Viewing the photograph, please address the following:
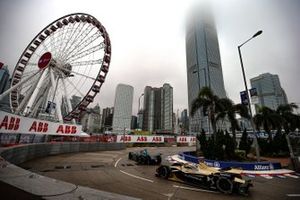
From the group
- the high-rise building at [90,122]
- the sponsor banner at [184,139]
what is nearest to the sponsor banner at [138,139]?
the sponsor banner at [184,139]

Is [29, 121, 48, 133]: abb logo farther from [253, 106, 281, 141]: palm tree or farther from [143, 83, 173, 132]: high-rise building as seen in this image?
[143, 83, 173, 132]: high-rise building

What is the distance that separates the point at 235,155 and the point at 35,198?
1553 centimetres

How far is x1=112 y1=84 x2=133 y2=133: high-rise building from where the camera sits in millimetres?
108750

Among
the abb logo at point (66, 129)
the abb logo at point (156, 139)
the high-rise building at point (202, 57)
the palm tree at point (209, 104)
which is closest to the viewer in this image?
the abb logo at point (66, 129)

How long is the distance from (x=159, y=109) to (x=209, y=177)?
121727 millimetres

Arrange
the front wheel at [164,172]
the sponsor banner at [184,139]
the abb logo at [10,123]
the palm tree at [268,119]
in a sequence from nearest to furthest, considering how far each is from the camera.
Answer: the front wheel at [164,172] → the abb logo at [10,123] → the palm tree at [268,119] → the sponsor banner at [184,139]

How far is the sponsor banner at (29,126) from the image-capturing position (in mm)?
10375

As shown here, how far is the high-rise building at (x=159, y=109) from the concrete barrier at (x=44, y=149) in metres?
99.6

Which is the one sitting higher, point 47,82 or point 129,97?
point 129,97

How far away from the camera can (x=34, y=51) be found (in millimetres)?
26266

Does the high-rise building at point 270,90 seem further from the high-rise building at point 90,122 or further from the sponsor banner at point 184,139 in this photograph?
the high-rise building at point 90,122

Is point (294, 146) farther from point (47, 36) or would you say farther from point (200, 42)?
point (200, 42)

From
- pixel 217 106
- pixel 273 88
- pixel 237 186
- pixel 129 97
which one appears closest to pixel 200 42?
pixel 273 88


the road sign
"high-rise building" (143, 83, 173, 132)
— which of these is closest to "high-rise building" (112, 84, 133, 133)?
"high-rise building" (143, 83, 173, 132)
